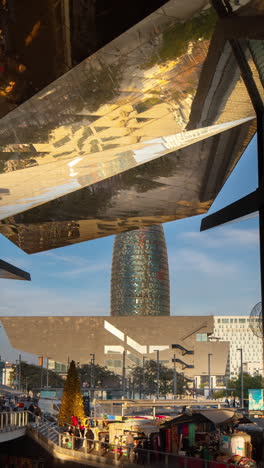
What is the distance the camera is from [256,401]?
30.6m

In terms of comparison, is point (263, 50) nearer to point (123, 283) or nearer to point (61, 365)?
point (61, 365)

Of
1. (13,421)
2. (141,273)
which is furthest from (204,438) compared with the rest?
(141,273)

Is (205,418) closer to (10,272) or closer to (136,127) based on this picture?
(136,127)

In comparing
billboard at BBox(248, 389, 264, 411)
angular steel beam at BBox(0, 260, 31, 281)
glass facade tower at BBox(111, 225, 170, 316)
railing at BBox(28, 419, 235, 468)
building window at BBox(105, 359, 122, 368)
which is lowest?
railing at BBox(28, 419, 235, 468)

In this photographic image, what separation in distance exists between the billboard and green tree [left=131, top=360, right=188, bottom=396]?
36474 mm

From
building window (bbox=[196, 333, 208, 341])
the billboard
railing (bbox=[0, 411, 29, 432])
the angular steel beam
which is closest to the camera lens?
railing (bbox=[0, 411, 29, 432])

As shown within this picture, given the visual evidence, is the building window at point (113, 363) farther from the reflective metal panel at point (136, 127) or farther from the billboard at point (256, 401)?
the reflective metal panel at point (136, 127)

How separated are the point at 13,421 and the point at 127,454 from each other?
9.65 m

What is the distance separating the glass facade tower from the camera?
525 ft

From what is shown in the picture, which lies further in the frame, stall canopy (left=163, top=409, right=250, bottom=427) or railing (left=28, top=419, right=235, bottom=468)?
stall canopy (left=163, top=409, right=250, bottom=427)

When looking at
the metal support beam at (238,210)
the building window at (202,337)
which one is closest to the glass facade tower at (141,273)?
the building window at (202,337)

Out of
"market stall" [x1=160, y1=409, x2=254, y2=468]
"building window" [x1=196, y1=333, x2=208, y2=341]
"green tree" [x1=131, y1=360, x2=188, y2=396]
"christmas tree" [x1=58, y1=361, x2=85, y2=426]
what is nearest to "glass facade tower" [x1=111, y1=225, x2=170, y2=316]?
"green tree" [x1=131, y1=360, x2=188, y2=396]

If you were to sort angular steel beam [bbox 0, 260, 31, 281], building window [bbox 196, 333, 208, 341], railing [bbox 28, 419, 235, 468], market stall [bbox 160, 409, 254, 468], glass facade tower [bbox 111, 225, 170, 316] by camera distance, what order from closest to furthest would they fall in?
railing [bbox 28, 419, 235, 468] < market stall [bbox 160, 409, 254, 468] < angular steel beam [bbox 0, 260, 31, 281] < building window [bbox 196, 333, 208, 341] < glass facade tower [bbox 111, 225, 170, 316]

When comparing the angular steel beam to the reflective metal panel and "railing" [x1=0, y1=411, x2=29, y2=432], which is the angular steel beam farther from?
"railing" [x1=0, y1=411, x2=29, y2=432]
